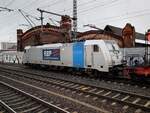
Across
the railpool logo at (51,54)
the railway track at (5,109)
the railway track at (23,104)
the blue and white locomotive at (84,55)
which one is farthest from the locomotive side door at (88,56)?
the railway track at (5,109)

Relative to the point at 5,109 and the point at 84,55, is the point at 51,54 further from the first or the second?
the point at 5,109

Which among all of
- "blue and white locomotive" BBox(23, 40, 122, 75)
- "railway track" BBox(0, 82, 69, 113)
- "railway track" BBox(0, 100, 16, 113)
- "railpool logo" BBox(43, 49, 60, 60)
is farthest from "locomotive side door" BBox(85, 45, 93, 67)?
"railway track" BBox(0, 100, 16, 113)

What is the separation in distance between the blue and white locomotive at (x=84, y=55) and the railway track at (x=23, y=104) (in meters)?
7.73

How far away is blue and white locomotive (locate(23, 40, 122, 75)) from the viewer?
62.1 feet

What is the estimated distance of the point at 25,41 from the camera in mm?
54312

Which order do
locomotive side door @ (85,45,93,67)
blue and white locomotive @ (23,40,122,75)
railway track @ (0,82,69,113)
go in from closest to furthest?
railway track @ (0,82,69,113)
blue and white locomotive @ (23,40,122,75)
locomotive side door @ (85,45,93,67)

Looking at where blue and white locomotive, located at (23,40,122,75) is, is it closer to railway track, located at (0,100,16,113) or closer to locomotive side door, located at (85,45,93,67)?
locomotive side door, located at (85,45,93,67)

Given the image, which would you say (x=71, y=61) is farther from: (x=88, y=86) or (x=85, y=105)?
(x=85, y=105)

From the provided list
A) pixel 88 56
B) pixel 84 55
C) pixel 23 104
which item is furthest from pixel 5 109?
pixel 84 55

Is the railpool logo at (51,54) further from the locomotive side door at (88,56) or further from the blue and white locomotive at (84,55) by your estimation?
the locomotive side door at (88,56)

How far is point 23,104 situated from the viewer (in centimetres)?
1082

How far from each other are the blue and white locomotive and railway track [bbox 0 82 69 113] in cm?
773

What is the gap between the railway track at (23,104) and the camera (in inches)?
380

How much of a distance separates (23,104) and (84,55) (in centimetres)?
1065
